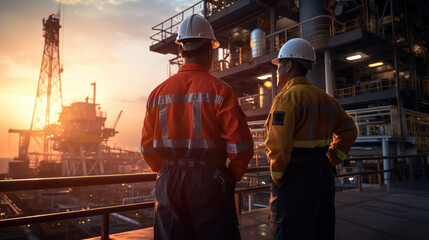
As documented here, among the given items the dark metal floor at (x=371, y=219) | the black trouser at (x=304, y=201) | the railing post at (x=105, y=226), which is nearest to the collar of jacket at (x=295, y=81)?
the black trouser at (x=304, y=201)

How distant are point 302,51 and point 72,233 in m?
27.8

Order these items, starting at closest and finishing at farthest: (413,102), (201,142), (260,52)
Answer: (201,142)
(413,102)
(260,52)

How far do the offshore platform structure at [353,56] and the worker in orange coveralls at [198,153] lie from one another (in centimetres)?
1238

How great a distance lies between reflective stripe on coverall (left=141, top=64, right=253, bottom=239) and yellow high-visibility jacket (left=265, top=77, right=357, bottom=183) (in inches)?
19.2

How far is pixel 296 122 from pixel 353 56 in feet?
59.0

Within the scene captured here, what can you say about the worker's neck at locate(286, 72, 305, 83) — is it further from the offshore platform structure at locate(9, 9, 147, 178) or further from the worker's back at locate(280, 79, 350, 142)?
the offshore platform structure at locate(9, 9, 147, 178)

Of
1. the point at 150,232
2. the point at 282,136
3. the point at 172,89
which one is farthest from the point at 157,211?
the point at 150,232

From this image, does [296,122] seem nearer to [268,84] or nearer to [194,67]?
[194,67]

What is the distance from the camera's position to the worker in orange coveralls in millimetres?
1807

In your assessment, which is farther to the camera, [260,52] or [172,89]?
[260,52]

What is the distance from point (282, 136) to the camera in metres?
2.26

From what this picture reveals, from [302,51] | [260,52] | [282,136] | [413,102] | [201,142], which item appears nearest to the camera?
[201,142]

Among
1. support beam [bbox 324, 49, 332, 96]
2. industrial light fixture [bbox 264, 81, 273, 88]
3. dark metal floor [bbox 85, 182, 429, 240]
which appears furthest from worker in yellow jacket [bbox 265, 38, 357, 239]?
industrial light fixture [bbox 264, 81, 273, 88]

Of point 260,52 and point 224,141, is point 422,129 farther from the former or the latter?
point 224,141
